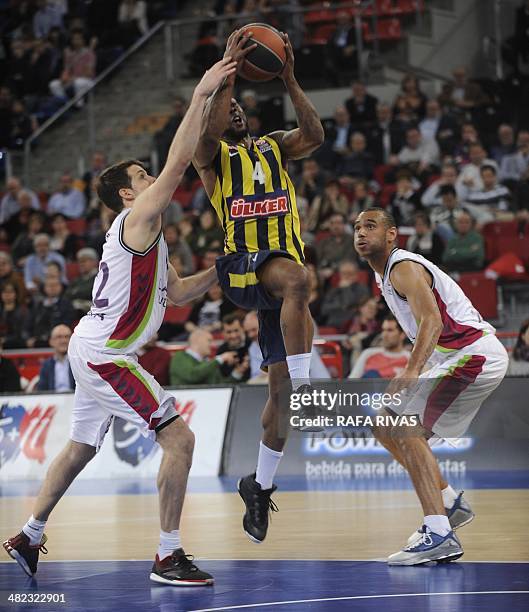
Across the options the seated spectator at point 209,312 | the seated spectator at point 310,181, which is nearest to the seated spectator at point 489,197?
the seated spectator at point 310,181

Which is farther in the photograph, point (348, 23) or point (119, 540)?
point (348, 23)

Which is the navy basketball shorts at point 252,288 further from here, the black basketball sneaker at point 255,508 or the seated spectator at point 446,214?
the seated spectator at point 446,214

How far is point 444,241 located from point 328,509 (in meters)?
5.87

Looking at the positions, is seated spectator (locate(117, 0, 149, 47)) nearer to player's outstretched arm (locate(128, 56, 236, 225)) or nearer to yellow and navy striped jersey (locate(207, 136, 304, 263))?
yellow and navy striped jersey (locate(207, 136, 304, 263))

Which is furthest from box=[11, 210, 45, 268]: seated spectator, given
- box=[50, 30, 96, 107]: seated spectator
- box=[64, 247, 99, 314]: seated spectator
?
box=[50, 30, 96, 107]: seated spectator

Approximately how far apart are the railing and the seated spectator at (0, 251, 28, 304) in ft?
12.1

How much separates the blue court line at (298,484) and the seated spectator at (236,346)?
131 centimetres

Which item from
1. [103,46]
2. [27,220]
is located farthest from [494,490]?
[103,46]

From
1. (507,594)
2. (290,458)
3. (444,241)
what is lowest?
(507,594)

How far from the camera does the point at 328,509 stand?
32.1ft

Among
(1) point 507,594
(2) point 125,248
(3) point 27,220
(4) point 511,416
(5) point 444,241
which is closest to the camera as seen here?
(1) point 507,594

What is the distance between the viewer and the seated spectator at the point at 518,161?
16625mm

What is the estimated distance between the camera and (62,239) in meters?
18.4

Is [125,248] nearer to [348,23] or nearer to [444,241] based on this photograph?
[444,241]
